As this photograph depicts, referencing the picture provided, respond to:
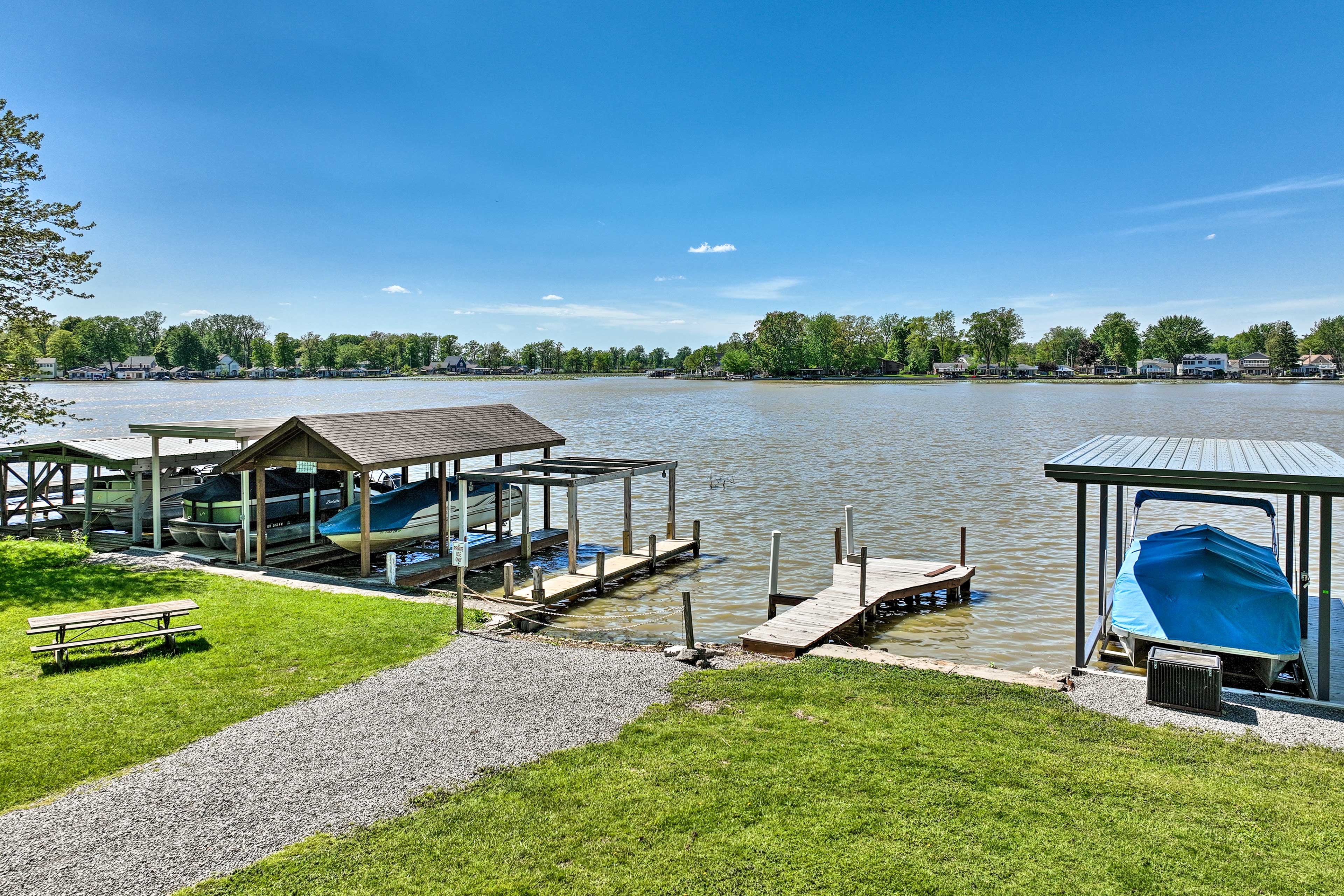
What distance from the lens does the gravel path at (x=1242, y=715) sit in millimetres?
8445

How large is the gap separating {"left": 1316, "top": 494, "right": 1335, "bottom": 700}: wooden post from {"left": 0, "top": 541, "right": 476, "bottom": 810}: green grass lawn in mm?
11623

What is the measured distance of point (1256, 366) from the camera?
627 ft

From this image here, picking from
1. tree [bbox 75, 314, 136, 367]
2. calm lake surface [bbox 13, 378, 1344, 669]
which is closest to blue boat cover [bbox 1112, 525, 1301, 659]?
calm lake surface [bbox 13, 378, 1344, 669]

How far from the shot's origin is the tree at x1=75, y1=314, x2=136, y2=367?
539 ft

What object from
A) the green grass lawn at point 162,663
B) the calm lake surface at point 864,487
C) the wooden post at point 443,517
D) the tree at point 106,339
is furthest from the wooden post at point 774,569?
the tree at point 106,339

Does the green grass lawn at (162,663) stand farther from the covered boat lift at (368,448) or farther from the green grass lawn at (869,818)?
the green grass lawn at (869,818)

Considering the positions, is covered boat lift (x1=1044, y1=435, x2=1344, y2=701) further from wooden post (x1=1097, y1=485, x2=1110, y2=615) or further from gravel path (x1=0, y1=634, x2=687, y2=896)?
gravel path (x1=0, y1=634, x2=687, y2=896)

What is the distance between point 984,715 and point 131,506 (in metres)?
21.6

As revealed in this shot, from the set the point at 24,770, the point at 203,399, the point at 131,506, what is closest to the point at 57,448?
the point at 131,506

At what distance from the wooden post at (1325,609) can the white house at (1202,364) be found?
21521 centimetres

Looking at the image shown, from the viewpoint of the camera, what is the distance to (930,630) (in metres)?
15.5

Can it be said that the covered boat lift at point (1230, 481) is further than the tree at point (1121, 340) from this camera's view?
No

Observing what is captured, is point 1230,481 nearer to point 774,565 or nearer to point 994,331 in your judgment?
point 774,565

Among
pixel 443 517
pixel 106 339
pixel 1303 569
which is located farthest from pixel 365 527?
pixel 106 339
